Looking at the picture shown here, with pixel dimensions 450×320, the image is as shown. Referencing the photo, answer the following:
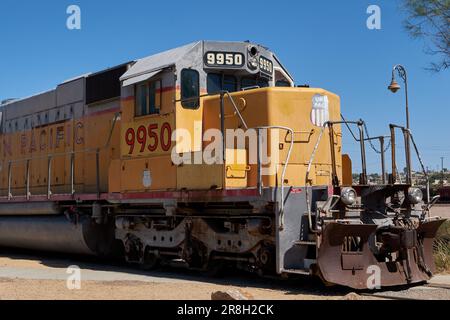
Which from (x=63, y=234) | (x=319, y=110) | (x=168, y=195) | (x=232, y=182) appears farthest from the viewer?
(x=63, y=234)

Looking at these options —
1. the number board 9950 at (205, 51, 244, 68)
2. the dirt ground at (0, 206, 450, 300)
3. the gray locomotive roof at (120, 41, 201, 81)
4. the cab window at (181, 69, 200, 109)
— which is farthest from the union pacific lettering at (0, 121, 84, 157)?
the number board 9950 at (205, 51, 244, 68)

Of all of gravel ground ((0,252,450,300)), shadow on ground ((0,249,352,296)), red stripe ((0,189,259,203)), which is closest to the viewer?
gravel ground ((0,252,450,300))

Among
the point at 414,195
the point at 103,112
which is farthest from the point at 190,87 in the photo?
the point at 414,195

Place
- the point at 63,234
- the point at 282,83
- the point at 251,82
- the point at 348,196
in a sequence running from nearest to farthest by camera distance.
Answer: the point at 348,196, the point at 251,82, the point at 282,83, the point at 63,234

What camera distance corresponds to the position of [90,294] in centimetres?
736

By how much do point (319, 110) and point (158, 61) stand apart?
2.86 metres

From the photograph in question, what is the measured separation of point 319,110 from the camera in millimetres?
8625

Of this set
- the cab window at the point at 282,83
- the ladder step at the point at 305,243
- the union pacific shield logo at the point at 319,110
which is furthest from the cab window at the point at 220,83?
the ladder step at the point at 305,243

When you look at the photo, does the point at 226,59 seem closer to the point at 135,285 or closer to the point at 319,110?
the point at 319,110

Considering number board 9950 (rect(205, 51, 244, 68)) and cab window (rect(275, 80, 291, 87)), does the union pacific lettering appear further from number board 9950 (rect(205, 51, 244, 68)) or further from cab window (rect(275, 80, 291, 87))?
cab window (rect(275, 80, 291, 87))

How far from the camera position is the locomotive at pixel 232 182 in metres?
7.60

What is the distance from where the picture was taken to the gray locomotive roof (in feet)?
29.4

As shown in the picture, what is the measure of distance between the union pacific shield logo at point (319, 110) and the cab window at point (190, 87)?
1874 millimetres

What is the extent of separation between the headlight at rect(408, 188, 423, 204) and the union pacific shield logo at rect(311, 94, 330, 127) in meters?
1.68
